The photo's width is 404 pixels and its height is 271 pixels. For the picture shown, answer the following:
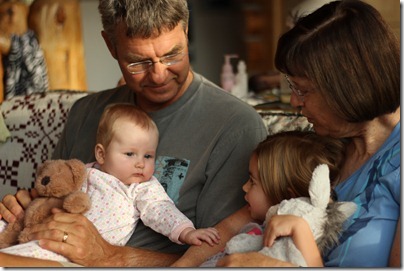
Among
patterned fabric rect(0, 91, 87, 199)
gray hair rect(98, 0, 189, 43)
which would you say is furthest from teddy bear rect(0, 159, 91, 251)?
patterned fabric rect(0, 91, 87, 199)

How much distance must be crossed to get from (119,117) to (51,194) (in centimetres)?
32

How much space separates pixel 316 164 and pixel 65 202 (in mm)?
779

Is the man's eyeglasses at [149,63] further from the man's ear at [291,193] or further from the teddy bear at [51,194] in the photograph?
the man's ear at [291,193]

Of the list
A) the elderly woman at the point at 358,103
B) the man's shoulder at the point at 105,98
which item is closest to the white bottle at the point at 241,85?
the man's shoulder at the point at 105,98

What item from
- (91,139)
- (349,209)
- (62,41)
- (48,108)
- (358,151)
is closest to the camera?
(349,209)

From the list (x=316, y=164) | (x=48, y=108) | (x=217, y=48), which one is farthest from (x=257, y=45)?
→ (x=316, y=164)

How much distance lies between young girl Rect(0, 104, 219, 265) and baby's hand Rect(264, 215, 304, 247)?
45cm

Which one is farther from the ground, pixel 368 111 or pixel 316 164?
pixel 368 111

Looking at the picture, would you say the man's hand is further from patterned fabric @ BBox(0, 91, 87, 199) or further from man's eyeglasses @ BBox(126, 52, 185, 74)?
patterned fabric @ BBox(0, 91, 87, 199)

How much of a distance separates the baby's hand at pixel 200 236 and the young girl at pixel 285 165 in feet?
0.18

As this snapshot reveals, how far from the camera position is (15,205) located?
2.34m

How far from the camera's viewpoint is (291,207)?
1814mm

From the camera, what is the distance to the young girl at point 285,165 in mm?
1947

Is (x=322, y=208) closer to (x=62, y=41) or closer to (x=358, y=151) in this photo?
(x=358, y=151)
